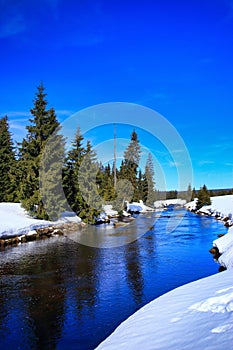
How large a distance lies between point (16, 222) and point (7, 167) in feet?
51.5

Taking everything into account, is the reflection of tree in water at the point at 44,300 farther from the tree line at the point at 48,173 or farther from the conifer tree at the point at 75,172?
the conifer tree at the point at 75,172

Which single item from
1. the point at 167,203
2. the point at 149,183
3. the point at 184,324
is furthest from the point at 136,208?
the point at 184,324

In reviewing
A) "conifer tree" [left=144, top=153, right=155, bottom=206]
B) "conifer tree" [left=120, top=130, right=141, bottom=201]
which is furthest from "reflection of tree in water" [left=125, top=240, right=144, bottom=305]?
"conifer tree" [left=144, top=153, right=155, bottom=206]

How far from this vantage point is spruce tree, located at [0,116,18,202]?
1347 inches

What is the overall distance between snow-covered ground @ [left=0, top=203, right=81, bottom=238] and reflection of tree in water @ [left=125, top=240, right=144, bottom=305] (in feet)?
27.6

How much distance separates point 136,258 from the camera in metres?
16.1

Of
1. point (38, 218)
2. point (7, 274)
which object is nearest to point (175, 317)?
point (7, 274)

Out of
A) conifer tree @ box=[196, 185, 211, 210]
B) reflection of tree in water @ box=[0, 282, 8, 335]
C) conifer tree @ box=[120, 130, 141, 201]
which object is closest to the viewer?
reflection of tree in water @ box=[0, 282, 8, 335]

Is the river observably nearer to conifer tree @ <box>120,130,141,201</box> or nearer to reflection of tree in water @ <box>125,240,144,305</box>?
reflection of tree in water @ <box>125,240,144,305</box>

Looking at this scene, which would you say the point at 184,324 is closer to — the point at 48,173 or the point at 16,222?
the point at 16,222

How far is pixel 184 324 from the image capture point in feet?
18.5

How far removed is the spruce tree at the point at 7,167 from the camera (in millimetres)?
34219

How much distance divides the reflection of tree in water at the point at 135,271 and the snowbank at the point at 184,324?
252 cm

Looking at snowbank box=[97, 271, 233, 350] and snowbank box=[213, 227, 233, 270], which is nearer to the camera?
snowbank box=[97, 271, 233, 350]
